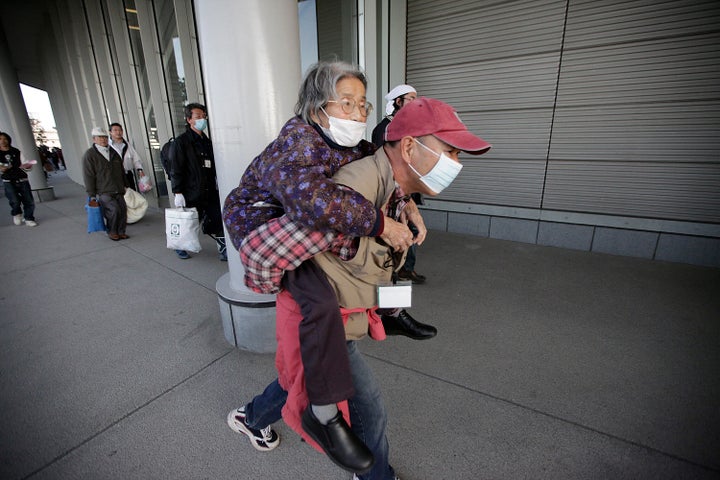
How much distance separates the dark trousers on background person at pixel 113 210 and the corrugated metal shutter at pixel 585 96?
5.37 meters

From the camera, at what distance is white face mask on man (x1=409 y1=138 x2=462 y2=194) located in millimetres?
1258

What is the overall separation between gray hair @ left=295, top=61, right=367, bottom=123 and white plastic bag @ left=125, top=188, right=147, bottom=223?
22.1 ft

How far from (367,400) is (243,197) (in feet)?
3.15

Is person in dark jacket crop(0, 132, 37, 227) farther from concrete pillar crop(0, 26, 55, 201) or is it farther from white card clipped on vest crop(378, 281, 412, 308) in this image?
white card clipped on vest crop(378, 281, 412, 308)

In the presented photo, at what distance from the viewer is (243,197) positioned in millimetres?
1366

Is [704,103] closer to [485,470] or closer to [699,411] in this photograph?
[699,411]

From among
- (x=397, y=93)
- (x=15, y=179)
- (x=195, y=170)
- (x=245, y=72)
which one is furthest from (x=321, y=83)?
(x=15, y=179)

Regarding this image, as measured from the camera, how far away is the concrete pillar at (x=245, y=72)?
7.29 ft

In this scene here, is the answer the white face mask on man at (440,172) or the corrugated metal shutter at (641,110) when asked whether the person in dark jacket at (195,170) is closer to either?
the white face mask on man at (440,172)

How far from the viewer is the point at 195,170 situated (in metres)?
4.43

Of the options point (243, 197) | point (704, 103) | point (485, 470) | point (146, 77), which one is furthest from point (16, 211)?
point (704, 103)

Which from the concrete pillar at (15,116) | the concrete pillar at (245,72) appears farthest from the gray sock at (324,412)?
the concrete pillar at (15,116)

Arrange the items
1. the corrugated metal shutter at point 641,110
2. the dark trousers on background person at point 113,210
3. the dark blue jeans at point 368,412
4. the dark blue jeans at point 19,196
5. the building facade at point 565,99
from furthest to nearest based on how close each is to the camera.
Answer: the dark blue jeans at point 19,196
the dark trousers on background person at point 113,210
the building facade at point 565,99
the corrugated metal shutter at point 641,110
the dark blue jeans at point 368,412

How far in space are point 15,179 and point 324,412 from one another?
8458 mm
